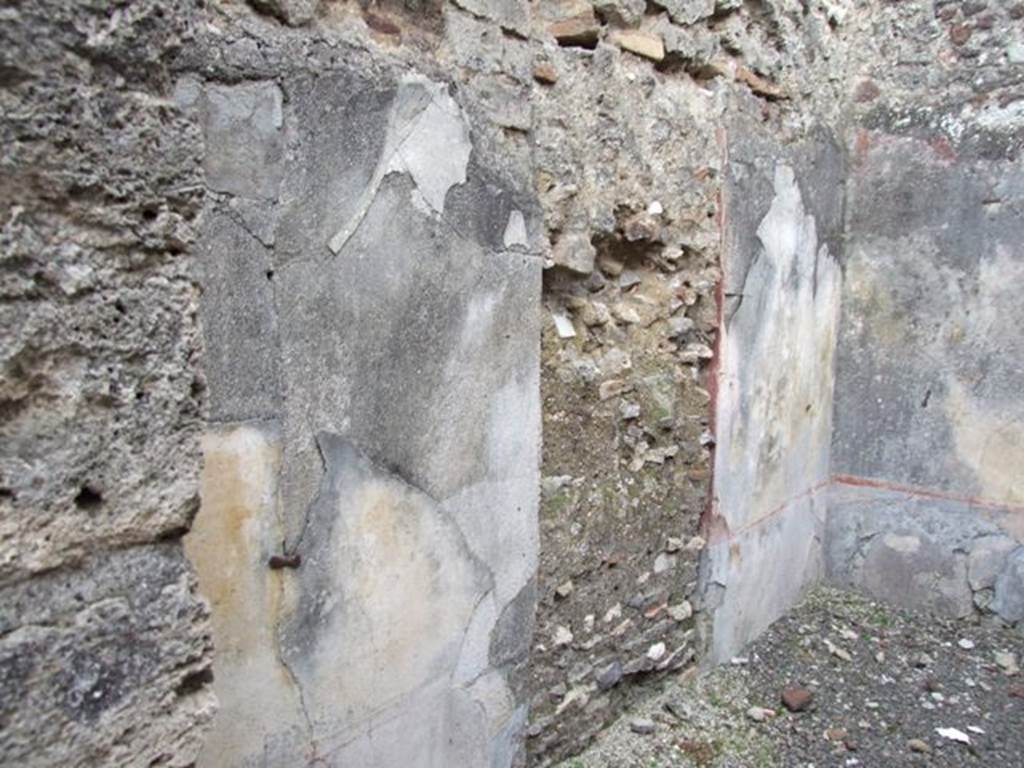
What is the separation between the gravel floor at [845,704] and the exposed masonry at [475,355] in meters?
0.11

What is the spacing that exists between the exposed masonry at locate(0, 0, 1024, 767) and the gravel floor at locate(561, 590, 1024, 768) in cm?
11

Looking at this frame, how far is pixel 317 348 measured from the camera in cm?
160

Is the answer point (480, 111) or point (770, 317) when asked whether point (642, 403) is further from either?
point (480, 111)

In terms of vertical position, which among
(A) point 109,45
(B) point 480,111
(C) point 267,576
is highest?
(B) point 480,111

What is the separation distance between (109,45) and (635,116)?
181cm

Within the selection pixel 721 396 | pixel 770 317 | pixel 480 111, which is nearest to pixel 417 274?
pixel 480 111

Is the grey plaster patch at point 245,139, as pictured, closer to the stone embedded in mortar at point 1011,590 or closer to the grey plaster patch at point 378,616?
the grey plaster patch at point 378,616

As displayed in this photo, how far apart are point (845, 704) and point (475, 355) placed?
6.39ft

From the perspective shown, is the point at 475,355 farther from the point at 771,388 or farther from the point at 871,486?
the point at 871,486

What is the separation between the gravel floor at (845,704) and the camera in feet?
8.42

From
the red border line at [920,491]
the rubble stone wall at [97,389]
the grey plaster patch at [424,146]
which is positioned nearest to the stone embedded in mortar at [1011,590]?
the red border line at [920,491]

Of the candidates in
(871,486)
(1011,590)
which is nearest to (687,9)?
(871,486)

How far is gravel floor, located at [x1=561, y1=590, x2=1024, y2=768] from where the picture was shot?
2.57 metres

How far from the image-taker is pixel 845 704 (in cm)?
287
